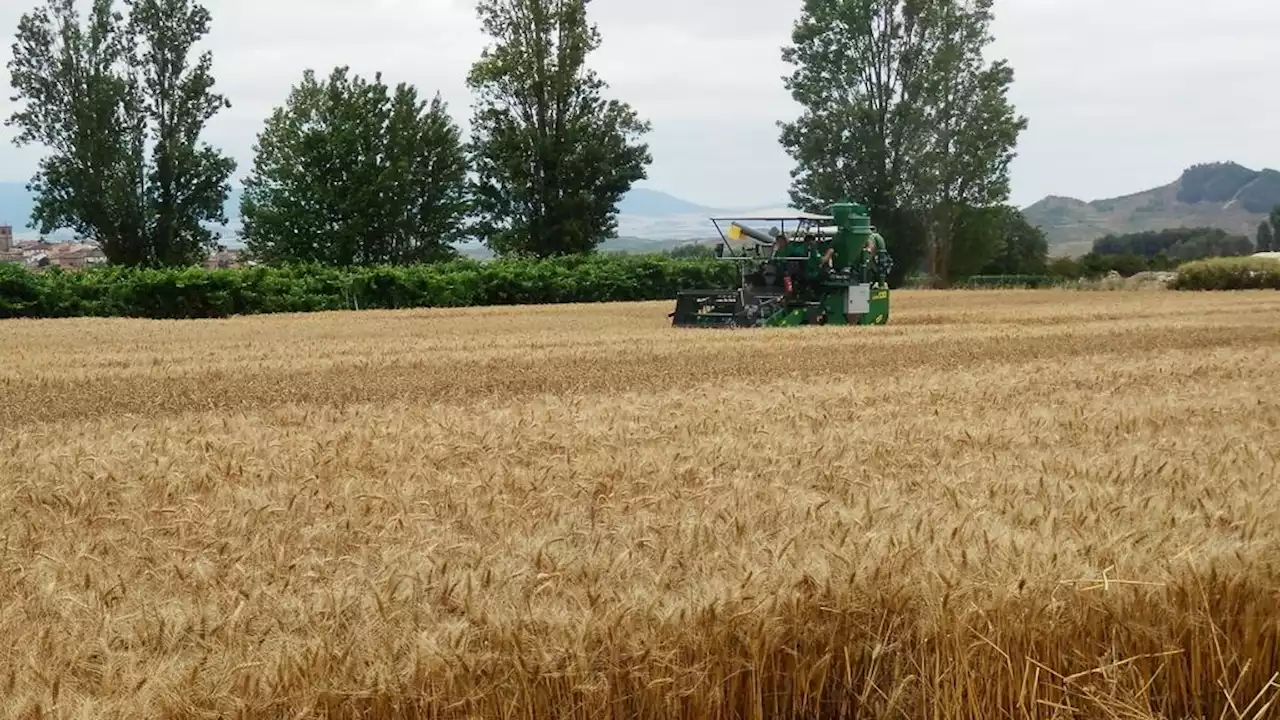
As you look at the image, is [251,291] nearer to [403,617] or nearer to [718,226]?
[718,226]

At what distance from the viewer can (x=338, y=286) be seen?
1437 inches

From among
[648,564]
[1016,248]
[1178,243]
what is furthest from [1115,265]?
[648,564]

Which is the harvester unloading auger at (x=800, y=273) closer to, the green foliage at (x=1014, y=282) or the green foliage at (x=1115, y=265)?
the green foliage at (x=1014, y=282)

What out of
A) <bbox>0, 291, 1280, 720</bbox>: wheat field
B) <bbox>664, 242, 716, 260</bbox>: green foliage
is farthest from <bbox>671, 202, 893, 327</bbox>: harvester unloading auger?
<bbox>664, 242, 716, 260</bbox>: green foliage

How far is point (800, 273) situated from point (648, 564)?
20919 millimetres

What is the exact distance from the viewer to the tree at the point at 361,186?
208ft

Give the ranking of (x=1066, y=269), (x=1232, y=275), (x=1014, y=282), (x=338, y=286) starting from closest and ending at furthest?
(x=338, y=286) → (x=1232, y=275) → (x=1014, y=282) → (x=1066, y=269)

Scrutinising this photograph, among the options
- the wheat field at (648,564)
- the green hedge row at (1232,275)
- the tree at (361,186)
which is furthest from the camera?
the tree at (361,186)

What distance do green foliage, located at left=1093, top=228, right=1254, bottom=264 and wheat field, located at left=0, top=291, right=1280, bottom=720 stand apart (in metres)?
114

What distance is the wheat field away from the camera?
125 inches

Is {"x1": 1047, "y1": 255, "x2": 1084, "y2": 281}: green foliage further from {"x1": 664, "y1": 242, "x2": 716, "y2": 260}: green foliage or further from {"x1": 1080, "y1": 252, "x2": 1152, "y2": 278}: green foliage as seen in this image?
{"x1": 664, "y1": 242, "x2": 716, "y2": 260}: green foliage

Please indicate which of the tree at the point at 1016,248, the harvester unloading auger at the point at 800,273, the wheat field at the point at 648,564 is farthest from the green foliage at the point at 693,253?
the wheat field at the point at 648,564

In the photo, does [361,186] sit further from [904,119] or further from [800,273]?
[800,273]

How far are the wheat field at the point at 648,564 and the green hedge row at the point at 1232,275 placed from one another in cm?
4122
